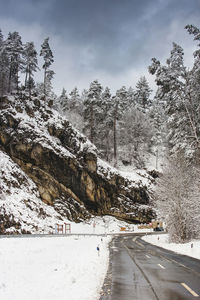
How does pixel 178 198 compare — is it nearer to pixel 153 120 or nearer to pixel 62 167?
pixel 62 167

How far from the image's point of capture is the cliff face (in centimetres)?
4141

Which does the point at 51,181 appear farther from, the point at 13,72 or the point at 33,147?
the point at 13,72

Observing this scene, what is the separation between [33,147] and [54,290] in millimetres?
35740

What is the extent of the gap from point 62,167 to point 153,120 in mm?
44966

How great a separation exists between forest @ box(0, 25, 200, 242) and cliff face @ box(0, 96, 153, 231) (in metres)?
6.31

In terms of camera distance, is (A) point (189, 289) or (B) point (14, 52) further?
(B) point (14, 52)

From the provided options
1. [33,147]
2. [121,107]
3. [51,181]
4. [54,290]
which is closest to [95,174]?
[51,181]

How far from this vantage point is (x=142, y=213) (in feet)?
185

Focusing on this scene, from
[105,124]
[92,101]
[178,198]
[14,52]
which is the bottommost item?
[178,198]

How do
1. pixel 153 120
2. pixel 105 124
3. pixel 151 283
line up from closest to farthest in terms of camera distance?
pixel 151 283 → pixel 105 124 → pixel 153 120

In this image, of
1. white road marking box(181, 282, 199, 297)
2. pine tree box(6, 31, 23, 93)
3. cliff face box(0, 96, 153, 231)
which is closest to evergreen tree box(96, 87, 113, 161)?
cliff face box(0, 96, 153, 231)

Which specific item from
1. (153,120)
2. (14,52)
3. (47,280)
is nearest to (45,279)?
(47,280)

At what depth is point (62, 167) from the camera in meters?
45.3

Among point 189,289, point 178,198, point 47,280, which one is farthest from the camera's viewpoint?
point 178,198
